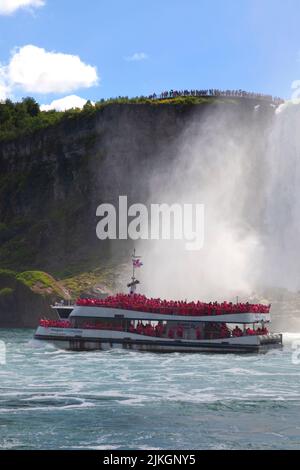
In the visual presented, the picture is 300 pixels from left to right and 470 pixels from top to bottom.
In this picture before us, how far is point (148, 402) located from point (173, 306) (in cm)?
2353

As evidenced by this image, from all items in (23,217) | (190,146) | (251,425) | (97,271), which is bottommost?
(251,425)

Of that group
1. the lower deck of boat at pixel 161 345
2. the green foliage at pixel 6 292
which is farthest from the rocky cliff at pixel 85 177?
the lower deck of boat at pixel 161 345

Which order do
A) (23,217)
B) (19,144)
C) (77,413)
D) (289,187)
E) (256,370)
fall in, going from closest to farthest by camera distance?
(77,413) < (256,370) < (289,187) < (23,217) < (19,144)

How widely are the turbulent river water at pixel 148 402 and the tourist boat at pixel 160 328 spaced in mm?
1812

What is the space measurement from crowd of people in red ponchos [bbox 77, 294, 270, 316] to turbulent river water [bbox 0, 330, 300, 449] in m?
4.03

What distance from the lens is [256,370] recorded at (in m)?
49.1

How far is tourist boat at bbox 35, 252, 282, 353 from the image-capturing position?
58.7 m

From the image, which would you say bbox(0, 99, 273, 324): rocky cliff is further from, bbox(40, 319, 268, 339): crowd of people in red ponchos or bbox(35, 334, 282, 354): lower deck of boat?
bbox(35, 334, 282, 354): lower deck of boat

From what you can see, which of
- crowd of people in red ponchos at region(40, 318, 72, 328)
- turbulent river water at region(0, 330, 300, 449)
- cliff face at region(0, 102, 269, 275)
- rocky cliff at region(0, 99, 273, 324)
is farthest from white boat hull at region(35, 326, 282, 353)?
cliff face at region(0, 102, 269, 275)

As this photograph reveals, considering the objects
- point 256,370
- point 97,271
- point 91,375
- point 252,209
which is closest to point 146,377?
point 91,375

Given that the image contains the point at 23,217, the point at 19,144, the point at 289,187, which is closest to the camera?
the point at 289,187

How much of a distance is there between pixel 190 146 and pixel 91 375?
80.5 m

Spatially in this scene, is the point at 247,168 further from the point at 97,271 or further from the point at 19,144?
the point at 19,144

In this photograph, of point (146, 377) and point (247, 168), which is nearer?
point (146, 377)
